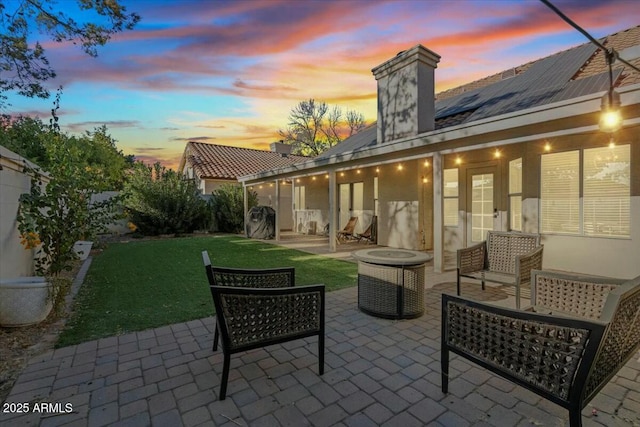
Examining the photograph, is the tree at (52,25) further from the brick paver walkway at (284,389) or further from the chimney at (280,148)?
the chimney at (280,148)

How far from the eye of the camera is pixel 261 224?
11.9 metres

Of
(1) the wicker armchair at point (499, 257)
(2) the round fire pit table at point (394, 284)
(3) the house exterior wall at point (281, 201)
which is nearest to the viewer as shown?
(2) the round fire pit table at point (394, 284)

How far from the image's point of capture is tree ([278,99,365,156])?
28.4 meters

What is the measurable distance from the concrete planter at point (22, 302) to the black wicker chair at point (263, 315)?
2.67 metres

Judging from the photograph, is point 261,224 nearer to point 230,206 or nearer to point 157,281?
point 230,206

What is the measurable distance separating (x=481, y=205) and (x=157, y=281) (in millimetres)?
7363

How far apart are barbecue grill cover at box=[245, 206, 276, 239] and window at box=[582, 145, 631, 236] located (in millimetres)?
9359

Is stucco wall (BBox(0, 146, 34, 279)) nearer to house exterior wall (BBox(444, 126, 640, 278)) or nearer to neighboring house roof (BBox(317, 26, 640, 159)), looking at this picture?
neighboring house roof (BBox(317, 26, 640, 159))

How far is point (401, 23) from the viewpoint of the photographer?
4750mm

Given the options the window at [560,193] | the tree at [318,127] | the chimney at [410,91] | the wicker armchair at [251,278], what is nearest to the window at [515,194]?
the window at [560,193]

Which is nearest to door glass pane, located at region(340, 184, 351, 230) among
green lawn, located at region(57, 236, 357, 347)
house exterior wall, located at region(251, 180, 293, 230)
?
green lawn, located at region(57, 236, 357, 347)

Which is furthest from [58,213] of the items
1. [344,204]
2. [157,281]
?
[344,204]

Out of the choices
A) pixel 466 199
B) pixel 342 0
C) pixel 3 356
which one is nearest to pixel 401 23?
pixel 342 0

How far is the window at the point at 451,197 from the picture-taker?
798 cm
